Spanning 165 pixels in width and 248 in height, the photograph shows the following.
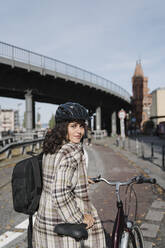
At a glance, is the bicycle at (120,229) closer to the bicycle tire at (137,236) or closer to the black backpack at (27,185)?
the bicycle tire at (137,236)

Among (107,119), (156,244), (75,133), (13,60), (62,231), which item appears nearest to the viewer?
(62,231)

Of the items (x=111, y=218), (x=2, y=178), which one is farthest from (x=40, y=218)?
(x=2, y=178)

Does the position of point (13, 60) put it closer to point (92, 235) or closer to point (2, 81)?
point (2, 81)

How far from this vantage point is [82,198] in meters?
1.97

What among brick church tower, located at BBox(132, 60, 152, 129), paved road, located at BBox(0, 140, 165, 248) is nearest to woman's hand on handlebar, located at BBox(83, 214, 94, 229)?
paved road, located at BBox(0, 140, 165, 248)

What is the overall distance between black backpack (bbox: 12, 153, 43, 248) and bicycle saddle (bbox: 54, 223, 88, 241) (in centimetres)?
30

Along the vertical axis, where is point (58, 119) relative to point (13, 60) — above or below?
below

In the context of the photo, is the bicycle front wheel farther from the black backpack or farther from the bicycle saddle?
the black backpack

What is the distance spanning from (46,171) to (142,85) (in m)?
110

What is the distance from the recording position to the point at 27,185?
6.33 ft

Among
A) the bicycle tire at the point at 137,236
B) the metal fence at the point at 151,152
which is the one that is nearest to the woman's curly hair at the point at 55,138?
the bicycle tire at the point at 137,236

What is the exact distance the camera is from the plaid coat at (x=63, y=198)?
6.12 ft

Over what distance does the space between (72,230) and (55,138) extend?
67cm

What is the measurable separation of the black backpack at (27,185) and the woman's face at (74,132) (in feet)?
1.06
